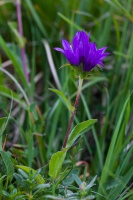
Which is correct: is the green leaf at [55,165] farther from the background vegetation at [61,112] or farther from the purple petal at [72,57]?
the purple petal at [72,57]

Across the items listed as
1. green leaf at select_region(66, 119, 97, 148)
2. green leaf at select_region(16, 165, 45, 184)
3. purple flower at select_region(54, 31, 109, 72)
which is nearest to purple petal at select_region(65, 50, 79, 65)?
purple flower at select_region(54, 31, 109, 72)

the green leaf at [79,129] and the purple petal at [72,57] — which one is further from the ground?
the purple petal at [72,57]

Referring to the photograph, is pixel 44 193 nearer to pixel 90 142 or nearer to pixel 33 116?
pixel 33 116

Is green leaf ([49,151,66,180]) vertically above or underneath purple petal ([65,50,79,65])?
underneath

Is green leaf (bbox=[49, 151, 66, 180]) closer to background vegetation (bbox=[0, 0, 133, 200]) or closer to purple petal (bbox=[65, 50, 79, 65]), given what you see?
background vegetation (bbox=[0, 0, 133, 200])

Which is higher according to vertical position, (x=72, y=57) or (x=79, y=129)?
(x=72, y=57)

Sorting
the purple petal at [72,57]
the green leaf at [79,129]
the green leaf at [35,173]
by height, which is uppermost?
the purple petal at [72,57]

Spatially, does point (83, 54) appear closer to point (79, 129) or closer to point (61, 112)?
point (79, 129)

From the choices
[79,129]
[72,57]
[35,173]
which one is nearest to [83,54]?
[72,57]

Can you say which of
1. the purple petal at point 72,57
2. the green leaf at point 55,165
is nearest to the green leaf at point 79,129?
the green leaf at point 55,165
